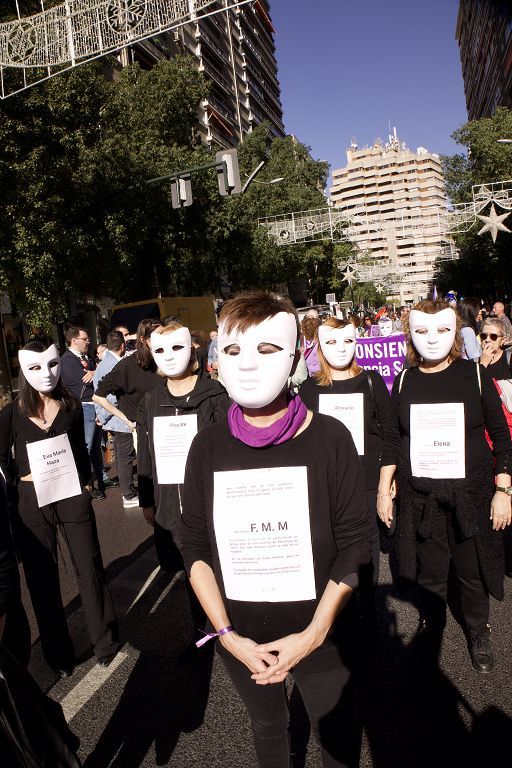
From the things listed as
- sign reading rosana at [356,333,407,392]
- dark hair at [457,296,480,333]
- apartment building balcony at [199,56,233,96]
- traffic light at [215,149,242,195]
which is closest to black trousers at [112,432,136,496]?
sign reading rosana at [356,333,407,392]

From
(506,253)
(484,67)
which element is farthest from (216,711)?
(484,67)

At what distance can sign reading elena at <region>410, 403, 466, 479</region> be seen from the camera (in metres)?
3.15

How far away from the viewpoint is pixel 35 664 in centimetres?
375

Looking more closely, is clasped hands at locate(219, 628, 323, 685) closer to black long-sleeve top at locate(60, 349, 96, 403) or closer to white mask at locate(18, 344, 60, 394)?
white mask at locate(18, 344, 60, 394)

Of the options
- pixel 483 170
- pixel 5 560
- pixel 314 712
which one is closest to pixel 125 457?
pixel 5 560

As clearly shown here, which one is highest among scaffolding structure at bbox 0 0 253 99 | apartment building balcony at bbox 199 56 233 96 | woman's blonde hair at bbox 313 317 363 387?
apartment building balcony at bbox 199 56 233 96

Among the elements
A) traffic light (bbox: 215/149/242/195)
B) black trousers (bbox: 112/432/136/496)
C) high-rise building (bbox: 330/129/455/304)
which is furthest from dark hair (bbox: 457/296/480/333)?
high-rise building (bbox: 330/129/455/304)

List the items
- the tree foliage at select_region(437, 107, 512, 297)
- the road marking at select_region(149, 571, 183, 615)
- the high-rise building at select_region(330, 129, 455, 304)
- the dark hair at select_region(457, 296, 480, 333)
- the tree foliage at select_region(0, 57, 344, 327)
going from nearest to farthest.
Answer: the road marking at select_region(149, 571, 183, 615) → the dark hair at select_region(457, 296, 480, 333) → the tree foliage at select_region(0, 57, 344, 327) → the tree foliage at select_region(437, 107, 512, 297) → the high-rise building at select_region(330, 129, 455, 304)

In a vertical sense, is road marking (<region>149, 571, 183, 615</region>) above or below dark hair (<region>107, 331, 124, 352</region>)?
below

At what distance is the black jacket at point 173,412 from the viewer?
355 cm

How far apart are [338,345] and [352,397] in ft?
1.11

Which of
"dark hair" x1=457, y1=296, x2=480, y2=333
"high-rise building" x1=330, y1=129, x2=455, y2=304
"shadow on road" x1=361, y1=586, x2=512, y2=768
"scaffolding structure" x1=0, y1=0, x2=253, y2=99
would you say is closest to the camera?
"shadow on road" x1=361, y1=586, x2=512, y2=768

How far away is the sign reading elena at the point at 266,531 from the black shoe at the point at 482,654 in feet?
6.08

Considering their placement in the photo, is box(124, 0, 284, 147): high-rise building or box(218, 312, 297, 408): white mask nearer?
box(218, 312, 297, 408): white mask
